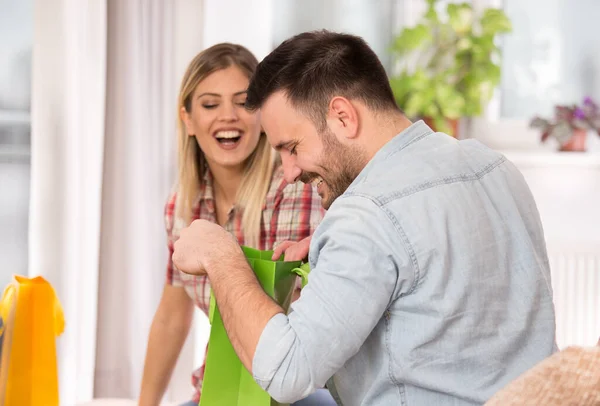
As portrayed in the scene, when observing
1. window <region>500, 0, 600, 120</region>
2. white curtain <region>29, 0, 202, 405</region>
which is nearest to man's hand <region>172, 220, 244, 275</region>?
white curtain <region>29, 0, 202, 405</region>

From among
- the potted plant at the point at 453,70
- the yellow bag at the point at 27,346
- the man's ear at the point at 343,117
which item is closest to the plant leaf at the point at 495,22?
the potted plant at the point at 453,70

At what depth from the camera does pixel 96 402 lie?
69.6 inches

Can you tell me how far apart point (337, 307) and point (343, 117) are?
32cm

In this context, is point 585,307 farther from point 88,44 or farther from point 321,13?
point 88,44

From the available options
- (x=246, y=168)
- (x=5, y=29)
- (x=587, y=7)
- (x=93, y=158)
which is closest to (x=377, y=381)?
(x=246, y=168)

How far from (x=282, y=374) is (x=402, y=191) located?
294mm

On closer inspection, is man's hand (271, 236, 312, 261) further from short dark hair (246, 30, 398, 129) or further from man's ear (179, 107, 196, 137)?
man's ear (179, 107, 196, 137)

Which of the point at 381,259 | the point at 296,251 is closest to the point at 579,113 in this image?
the point at 296,251

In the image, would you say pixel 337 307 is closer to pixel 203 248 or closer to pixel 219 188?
pixel 203 248

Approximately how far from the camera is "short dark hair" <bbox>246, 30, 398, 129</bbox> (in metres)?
1.24

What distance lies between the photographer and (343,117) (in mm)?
1230

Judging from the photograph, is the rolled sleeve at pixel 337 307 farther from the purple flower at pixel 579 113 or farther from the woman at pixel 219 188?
the purple flower at pixel 579 113

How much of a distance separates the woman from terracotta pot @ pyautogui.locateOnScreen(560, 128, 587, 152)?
185 cm

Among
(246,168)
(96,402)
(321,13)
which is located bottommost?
(96,402)
